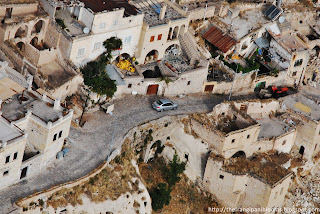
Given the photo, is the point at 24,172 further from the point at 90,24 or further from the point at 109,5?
the point at 109,5

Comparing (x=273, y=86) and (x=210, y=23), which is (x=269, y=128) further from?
(x=210, y=23)

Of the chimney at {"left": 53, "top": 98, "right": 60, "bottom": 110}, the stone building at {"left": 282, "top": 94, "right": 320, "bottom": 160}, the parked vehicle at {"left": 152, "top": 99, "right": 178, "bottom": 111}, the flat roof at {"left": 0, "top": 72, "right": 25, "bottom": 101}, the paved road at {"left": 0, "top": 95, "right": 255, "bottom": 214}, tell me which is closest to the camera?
the paved road at {"left": 0, "top": 95, "right": 255, "bottom": 214}

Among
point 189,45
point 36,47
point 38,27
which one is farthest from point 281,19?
point 36,47

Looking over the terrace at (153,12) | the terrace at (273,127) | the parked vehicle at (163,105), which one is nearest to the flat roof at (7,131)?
the parked vehicle at (163,105)

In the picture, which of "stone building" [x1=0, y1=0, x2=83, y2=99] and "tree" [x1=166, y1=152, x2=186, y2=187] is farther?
"tree" [x1=166, y1=152, x2=186, y2=187]

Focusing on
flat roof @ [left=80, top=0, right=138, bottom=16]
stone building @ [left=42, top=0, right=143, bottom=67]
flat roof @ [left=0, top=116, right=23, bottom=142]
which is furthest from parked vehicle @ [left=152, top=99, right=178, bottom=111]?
flat roof @ [left=0, top=116, right=23, bottom=142]

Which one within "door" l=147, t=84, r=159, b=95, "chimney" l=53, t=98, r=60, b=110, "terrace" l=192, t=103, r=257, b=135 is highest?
"door" l=147, t=84, r=159, b=95

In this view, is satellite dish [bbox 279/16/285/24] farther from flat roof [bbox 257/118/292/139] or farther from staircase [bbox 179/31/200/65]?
flat roof [bbox 257/118/292/139]

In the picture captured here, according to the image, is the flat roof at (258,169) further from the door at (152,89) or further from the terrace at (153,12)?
the terrace at (153,12)
